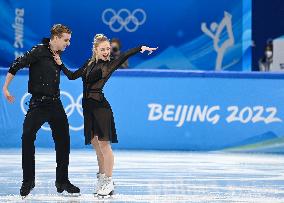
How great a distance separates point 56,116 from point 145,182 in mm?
1668

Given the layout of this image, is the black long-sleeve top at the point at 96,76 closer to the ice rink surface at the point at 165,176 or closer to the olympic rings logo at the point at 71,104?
the ice rink surface at the point at 165,176

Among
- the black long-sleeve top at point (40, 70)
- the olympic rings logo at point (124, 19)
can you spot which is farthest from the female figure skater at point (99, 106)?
the olympic rings logo at point (124, 19)

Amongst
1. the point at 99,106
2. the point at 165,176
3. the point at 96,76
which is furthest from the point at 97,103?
the point at 165,176

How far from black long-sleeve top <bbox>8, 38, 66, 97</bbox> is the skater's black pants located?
9 cm

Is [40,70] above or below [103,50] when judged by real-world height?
below

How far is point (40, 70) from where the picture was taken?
7832 millimetres

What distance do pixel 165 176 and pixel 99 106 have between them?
81.6 inches

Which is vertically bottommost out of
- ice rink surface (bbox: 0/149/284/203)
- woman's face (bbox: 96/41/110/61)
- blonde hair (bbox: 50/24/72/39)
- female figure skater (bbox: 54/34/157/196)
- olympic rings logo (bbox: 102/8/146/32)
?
ice rink surface (bbox: 0/149/284/203)

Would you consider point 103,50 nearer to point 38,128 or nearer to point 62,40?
point 62,40

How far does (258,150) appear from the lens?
13.6 m

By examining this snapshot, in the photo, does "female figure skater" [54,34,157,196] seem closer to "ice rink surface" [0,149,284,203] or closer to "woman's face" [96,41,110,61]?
"woman's face" [96,41,110,61]

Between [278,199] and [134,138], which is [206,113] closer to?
[134,138]

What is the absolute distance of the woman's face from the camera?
26.3 ft

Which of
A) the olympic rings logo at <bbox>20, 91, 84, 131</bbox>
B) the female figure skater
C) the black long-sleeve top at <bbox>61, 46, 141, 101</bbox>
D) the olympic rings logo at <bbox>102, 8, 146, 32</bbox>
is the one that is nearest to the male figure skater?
the female figure skater
